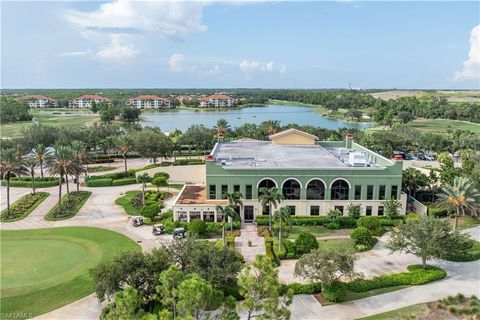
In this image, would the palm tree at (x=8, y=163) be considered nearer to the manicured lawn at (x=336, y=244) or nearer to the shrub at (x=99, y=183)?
the shrub at (x=99, y=183)

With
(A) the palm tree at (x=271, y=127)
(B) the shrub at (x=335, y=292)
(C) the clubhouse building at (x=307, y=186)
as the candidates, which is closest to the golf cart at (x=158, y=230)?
(C) the clubhouse building at (x=307, y=186)

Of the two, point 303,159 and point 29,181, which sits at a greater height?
point 303,159

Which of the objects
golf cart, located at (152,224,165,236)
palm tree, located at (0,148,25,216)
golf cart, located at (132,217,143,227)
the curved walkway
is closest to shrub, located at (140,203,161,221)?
golf cart, located at (132,217,143,227)

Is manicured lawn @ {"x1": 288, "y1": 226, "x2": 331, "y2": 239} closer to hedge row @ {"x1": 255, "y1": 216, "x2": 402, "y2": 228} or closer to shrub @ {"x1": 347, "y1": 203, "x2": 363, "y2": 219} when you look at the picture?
hedge row @ {"x1": 255, "y1": 216, "x2": 402, "y2": 228}

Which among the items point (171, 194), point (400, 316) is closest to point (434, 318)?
point (400, 316)

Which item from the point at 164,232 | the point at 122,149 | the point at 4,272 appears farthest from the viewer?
the point at 122,149

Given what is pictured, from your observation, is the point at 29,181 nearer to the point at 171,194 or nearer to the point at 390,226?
the point at 171,194
